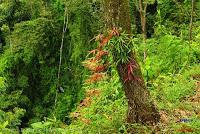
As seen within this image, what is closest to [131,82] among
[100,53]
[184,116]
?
[100,53]

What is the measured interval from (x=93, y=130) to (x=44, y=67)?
10081mm

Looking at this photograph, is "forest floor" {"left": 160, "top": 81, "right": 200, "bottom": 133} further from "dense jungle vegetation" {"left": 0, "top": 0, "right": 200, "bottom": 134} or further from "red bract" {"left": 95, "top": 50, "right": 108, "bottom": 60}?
"red bract" {"left": 95, "top": 50, "right": 108, "bottom": 60}

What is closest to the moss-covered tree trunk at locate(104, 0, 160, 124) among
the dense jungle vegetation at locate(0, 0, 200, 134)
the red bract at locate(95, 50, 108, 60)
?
the dense jungle vegetation at locate(0, 0, 200, 134)

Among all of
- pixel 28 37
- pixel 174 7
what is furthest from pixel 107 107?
pixel 28 37

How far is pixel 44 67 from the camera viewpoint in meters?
14.6

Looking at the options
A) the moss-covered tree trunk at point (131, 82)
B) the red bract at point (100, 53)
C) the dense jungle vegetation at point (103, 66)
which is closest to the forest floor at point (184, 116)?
the dense jungle vegetation at point (103, 66)

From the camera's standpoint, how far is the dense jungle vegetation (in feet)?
13.8

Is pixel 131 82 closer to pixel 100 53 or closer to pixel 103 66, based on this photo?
pixel 103 66

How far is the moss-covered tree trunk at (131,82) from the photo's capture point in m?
3.87

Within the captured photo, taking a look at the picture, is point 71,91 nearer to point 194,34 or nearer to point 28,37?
point 28,37

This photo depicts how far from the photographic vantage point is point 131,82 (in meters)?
4.19

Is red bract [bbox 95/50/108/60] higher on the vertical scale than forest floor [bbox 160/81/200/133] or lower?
higher

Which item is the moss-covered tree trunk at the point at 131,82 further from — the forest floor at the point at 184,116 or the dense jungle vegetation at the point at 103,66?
the forest floor at the point at 184,116

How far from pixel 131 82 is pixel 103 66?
0.34 m
